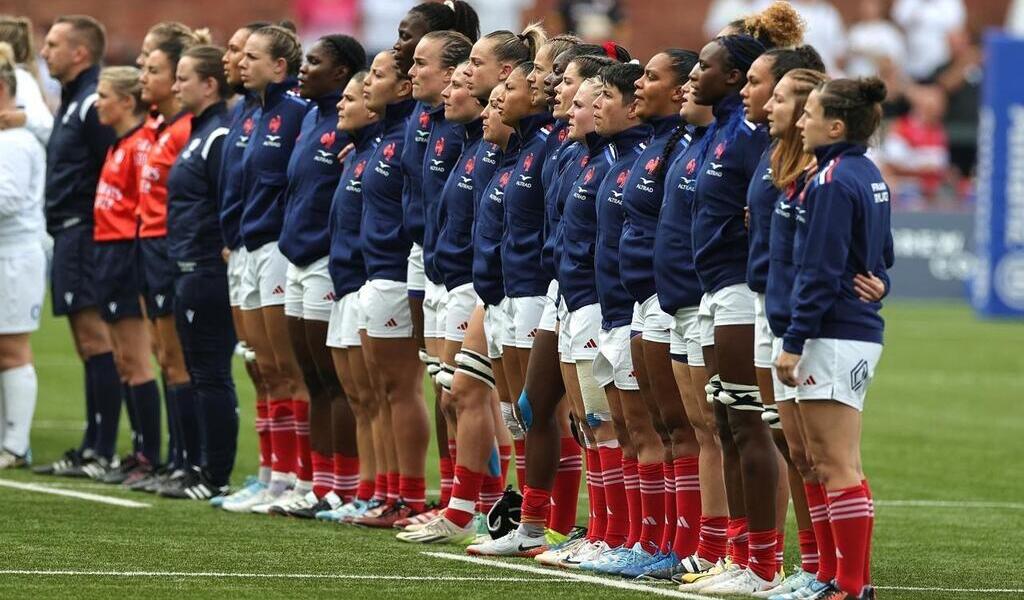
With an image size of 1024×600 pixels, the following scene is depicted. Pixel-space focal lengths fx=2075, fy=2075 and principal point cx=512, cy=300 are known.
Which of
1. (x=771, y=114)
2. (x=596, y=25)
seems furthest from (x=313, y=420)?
(x=596, y=25)

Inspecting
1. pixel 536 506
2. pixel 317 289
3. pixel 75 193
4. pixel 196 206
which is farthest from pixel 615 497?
pixel 75 193

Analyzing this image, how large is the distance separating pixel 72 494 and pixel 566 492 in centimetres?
307

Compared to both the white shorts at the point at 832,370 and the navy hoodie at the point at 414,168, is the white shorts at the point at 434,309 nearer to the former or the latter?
the navy hoodie at the point at 414,168

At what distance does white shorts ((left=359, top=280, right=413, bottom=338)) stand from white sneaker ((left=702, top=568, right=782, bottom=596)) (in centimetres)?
275

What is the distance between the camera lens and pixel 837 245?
7.16 metres

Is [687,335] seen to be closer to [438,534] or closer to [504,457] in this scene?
[438,534]

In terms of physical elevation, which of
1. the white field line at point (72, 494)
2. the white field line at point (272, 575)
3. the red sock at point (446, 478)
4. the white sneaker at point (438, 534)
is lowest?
the white field line at point (72, 494)

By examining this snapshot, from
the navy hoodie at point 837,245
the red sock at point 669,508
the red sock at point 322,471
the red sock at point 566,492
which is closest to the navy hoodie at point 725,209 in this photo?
the navy hoodie at point 837,245

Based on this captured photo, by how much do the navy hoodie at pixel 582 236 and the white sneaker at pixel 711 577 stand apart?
1.30 metres

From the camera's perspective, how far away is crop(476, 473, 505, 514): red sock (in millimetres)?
9852

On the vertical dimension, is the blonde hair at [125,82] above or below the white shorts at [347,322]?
above

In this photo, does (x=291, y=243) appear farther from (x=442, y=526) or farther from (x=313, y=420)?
(x=442, y=526)

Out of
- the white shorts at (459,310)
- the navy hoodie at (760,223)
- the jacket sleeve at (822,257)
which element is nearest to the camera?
the jacket sleeve at (822,257)

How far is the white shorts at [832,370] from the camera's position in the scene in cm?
725
